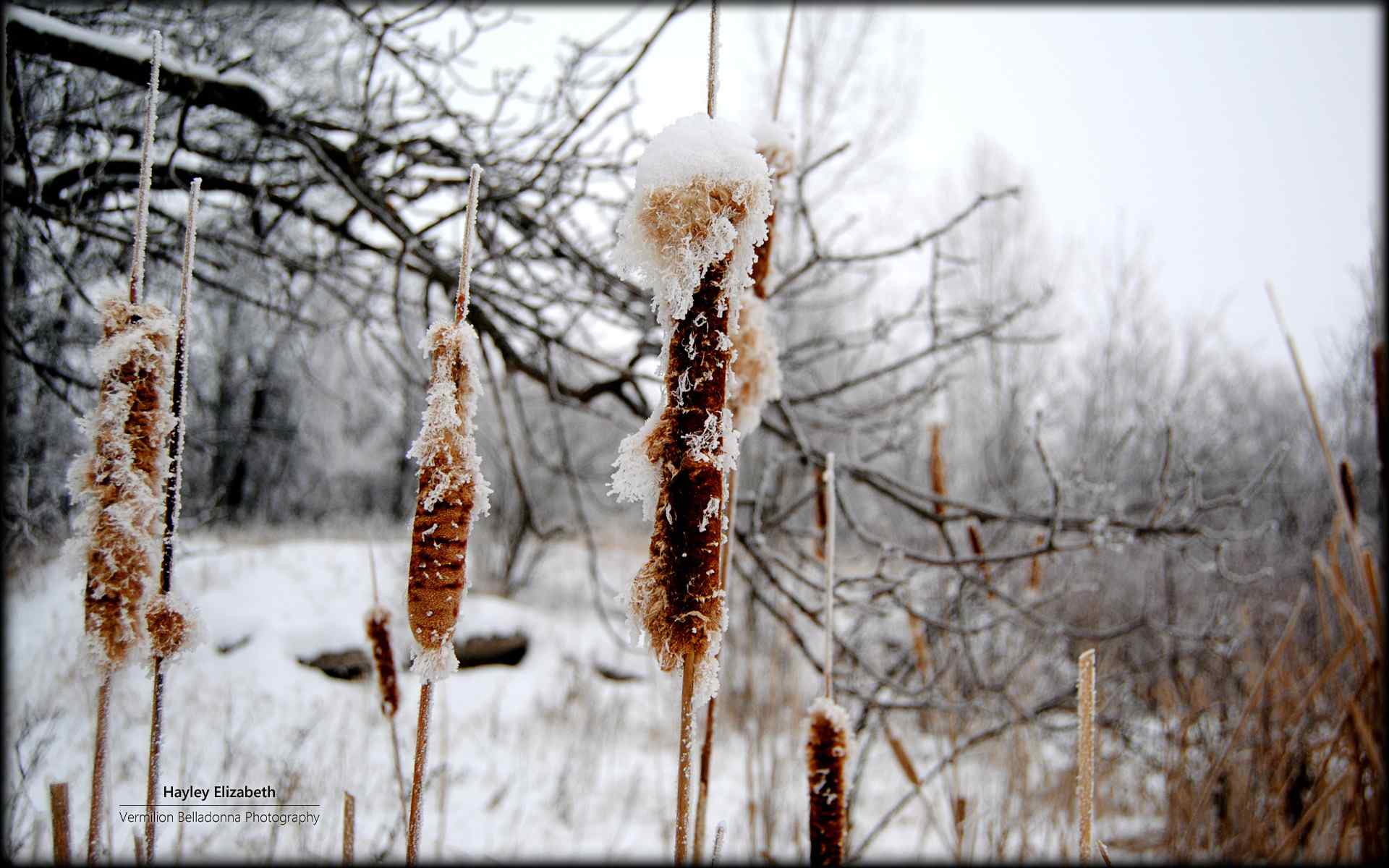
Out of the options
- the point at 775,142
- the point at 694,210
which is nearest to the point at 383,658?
the point at 694,210

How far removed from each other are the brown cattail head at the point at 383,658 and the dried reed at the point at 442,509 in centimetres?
43

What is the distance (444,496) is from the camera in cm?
65

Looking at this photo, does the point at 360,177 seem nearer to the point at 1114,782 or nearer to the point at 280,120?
the point at 280,120

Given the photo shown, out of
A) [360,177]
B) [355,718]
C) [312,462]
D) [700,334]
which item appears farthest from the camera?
[312,462]

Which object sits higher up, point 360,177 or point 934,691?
point 360,177

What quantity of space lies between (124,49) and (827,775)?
195 centimetres

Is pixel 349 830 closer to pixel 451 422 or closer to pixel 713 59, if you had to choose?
pixel 451 422

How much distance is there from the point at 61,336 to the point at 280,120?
171cm

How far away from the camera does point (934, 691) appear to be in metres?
1.77

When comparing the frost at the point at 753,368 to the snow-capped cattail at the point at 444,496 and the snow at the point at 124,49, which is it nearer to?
the snow-capped cattail at the point at 444,496

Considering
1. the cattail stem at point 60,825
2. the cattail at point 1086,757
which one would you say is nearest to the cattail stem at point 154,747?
the cattail stem at point 60,825

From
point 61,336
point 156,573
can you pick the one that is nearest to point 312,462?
point 61,336

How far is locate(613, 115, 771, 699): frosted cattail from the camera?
2.05 ft

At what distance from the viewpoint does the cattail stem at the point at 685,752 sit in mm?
628
